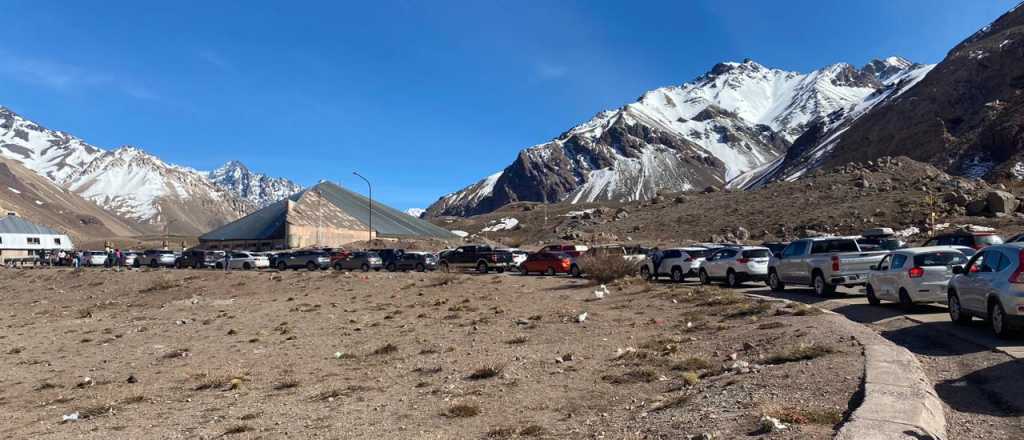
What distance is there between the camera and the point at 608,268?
107 feet

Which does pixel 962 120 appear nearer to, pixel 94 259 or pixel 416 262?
pixel 416 262

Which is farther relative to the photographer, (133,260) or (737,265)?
(133,260)

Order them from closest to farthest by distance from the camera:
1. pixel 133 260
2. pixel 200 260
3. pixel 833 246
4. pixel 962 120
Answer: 1. pixel 833 246
2. pixel 200 260
3. pixel 133 260
4. pixel 962 120

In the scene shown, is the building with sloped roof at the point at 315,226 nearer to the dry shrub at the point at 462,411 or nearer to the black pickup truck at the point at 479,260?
the black pickup truck at the point at 479,260

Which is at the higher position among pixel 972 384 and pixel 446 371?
pixel 972 384

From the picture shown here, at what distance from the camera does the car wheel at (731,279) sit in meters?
27.8

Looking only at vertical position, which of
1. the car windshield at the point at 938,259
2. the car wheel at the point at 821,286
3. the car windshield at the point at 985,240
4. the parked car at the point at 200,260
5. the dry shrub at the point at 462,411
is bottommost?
the dry shrub at the point at 462,411

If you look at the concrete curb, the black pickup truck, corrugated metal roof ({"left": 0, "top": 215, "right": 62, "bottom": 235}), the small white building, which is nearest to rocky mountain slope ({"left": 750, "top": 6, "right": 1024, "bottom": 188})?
the black pickup truck

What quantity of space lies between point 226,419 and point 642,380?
6.06m

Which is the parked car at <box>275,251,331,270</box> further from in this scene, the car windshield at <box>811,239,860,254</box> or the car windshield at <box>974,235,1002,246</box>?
the car windshield at <box>974,235,1002,246</box>

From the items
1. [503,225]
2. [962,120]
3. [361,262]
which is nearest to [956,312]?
[361,262]

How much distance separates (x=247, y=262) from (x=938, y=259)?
51.1 m

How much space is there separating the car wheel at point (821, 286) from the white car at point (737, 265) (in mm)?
4487

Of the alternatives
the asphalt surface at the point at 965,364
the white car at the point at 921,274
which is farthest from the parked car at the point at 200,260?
the asphalt surface at the point at 965,364
